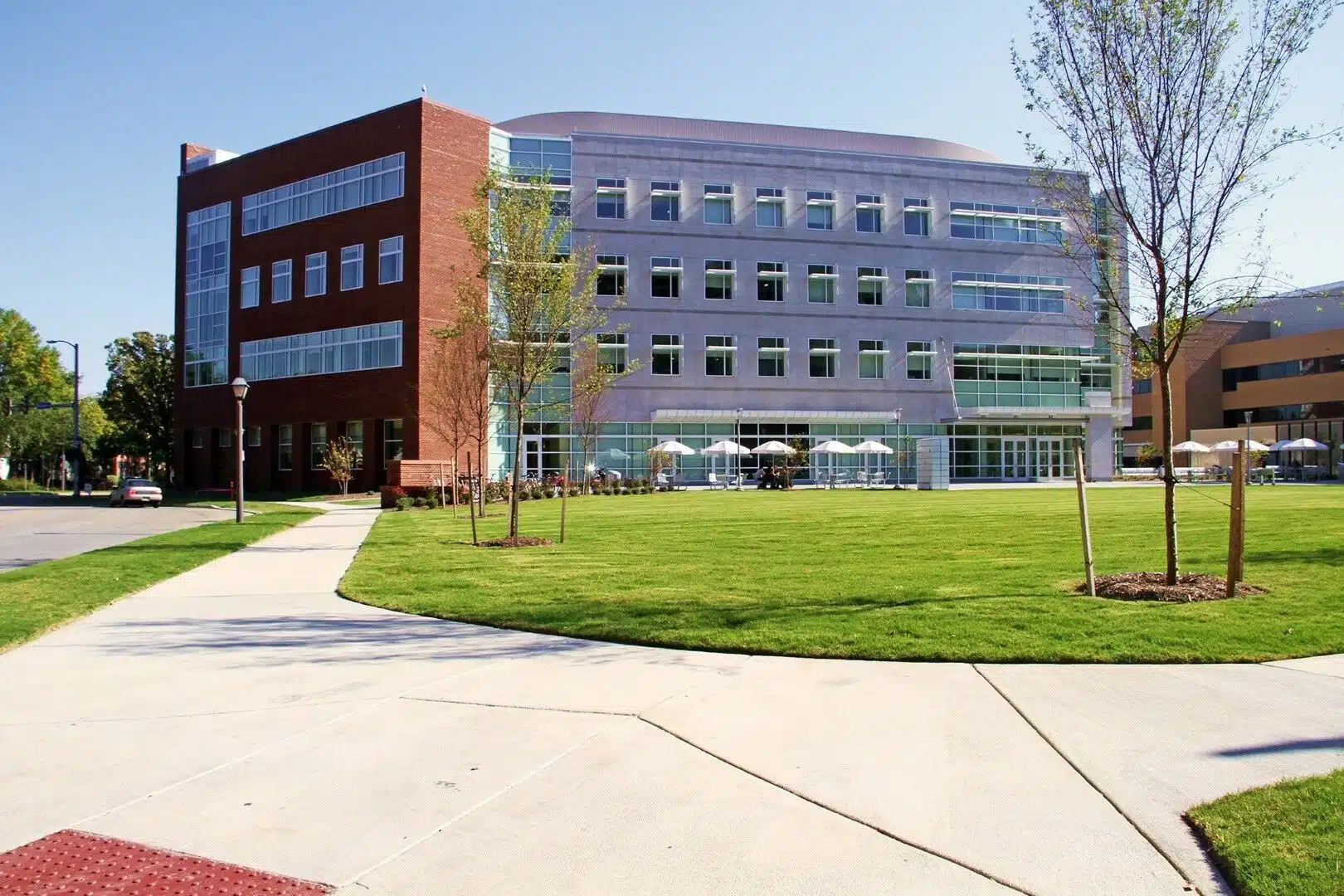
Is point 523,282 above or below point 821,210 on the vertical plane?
below

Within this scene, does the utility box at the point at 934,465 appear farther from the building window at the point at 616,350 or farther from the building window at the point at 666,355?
the building window at the point at 616,350

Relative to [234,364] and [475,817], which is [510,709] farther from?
[234,364]

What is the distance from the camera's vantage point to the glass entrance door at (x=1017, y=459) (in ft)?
207

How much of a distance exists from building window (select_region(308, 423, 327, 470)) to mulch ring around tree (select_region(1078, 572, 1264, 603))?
152ft

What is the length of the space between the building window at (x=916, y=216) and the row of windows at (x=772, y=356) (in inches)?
265

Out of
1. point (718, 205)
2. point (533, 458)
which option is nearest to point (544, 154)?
point (718, 205)

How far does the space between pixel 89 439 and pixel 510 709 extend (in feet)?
323

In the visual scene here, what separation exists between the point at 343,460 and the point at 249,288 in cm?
1541

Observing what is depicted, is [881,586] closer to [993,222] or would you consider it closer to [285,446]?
[285,446]

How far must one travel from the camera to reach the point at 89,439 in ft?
297

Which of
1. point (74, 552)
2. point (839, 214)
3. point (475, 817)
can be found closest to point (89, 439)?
point (839, 214)

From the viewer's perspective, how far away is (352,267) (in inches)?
2007

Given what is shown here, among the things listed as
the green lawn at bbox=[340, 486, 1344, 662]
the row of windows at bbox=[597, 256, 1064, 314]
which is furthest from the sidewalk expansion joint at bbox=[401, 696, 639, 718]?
the row of windows at bbox=[597, 256, 1064, 314]

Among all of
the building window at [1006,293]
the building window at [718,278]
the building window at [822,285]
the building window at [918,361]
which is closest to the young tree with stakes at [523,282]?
the building window at [718,278]
